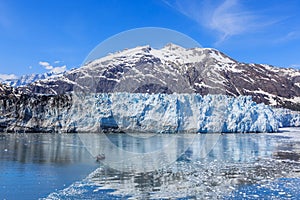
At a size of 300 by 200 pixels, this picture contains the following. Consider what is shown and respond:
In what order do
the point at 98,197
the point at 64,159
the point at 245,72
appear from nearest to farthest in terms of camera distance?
the point at 98,197, the point at 64,159, the point at 245,72

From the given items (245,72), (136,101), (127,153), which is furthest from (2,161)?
(245,72)

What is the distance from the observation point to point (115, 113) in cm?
3278

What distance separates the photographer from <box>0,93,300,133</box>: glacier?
3177 centimetres

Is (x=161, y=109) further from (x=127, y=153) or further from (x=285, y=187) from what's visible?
(x=285, y=187)

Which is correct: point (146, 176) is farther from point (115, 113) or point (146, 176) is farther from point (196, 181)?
point (115, 113)

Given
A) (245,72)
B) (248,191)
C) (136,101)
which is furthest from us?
(245,72)

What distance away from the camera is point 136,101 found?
32.7m

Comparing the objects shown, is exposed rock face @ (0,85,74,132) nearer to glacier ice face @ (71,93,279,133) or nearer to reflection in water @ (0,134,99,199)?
glacier ice face @ (71,93,279,133)

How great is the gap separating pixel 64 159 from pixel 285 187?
938cm

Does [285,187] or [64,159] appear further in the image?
[64,159]

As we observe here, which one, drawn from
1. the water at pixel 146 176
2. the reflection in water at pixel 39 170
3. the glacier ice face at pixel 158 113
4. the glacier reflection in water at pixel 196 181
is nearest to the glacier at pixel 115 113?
the glacier ice face at pixel 158 113

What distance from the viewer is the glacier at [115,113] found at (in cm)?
3177

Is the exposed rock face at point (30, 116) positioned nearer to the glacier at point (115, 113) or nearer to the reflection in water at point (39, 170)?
the glacier at point (115, 113)

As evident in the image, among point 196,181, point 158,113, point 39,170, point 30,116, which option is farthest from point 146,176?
point 30,116
